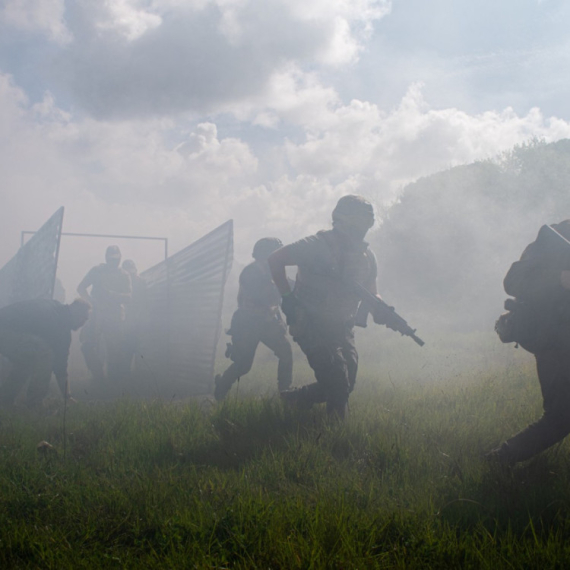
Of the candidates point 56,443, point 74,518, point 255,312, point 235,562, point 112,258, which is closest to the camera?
point 235,562

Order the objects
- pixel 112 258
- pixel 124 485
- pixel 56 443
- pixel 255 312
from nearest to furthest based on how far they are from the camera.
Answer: pixel 124 485, pixel 56 443, pixel 255 312, pixel 112 258

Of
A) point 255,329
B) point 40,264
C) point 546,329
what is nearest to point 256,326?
point 255,329

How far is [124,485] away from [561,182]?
50.3 feet

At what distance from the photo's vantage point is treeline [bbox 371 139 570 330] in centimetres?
1430

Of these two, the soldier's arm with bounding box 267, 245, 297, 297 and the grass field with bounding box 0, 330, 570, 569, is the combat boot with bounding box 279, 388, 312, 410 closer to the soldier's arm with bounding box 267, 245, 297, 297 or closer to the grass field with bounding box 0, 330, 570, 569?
the grass field with bounding box 0, 330, 570, 569

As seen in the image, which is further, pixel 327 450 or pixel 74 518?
pixel 327 450

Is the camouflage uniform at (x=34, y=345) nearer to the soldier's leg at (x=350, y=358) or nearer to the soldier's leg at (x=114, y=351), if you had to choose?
the soldier's leg at (x=114, y=351)

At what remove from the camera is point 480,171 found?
16734 millimetres

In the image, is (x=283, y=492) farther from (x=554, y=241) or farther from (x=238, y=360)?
(x=238, y=360)

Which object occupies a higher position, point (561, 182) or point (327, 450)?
point (561, 182)

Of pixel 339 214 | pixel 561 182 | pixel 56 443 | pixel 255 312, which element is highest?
pixel 561 182

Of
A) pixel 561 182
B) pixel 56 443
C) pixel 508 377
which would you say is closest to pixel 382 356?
pixel 508 377

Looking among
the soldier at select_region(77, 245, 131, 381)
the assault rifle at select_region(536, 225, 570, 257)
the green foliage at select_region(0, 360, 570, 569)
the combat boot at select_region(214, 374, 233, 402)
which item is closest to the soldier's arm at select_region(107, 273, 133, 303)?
the soldier at select_region(77, 245, 131, 381)

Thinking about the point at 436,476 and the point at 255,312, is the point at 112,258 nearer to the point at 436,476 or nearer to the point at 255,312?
the point at 255,312
